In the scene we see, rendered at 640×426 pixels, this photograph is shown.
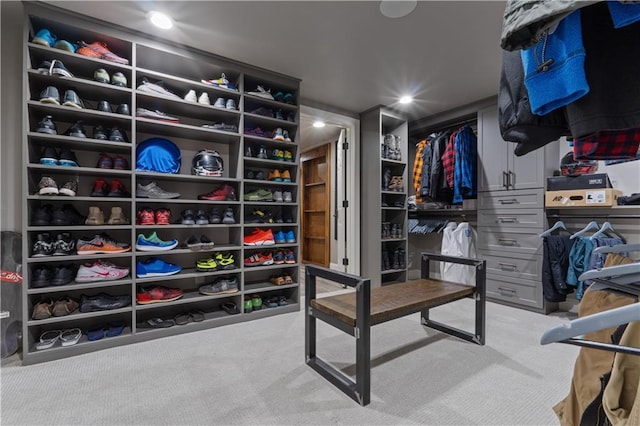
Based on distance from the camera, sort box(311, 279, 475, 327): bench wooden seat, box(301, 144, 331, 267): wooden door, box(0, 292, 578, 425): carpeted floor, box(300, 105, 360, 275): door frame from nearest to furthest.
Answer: box(0, 292, 578, 425): carpeted floor, box(311, 279, 475, 327): bench wooden seat, box(300, 105, 360, 275): door frame, box(301, 144, 331, 267): wooden door

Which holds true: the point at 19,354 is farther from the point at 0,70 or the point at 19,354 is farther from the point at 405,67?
the point at 405,67

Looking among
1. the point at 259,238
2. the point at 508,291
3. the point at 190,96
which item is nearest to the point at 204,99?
the point at 190,96

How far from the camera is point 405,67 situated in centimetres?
262

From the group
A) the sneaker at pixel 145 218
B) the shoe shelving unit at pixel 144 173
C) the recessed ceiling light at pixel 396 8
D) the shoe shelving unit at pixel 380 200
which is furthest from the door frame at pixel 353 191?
the sneaker at pixel 145 218

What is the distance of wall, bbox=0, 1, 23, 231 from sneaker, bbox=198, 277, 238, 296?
4.40 ft

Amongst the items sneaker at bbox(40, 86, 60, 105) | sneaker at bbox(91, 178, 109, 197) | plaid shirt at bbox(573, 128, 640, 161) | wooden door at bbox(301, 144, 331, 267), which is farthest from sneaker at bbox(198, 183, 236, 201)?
wooden door at bbox(301, 144, 331, 267)

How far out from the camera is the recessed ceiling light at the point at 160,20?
6.26 ft

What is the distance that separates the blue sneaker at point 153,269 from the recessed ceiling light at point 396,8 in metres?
2.41

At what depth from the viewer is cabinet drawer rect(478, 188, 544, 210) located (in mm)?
2830

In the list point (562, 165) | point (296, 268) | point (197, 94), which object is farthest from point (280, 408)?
point (562, 165)

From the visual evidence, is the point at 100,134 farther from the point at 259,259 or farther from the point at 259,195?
the point at 259,259

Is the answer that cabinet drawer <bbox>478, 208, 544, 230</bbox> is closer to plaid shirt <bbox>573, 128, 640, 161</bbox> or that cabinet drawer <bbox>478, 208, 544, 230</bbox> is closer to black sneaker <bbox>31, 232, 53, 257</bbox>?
plaid shirt <bbox>573, 128, 640, 161</bbox>

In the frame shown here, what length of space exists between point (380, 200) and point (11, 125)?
10.8 ft

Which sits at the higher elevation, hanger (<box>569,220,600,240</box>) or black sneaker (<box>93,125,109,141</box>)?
black sneaker (<box>93,125,109,141</box>)
